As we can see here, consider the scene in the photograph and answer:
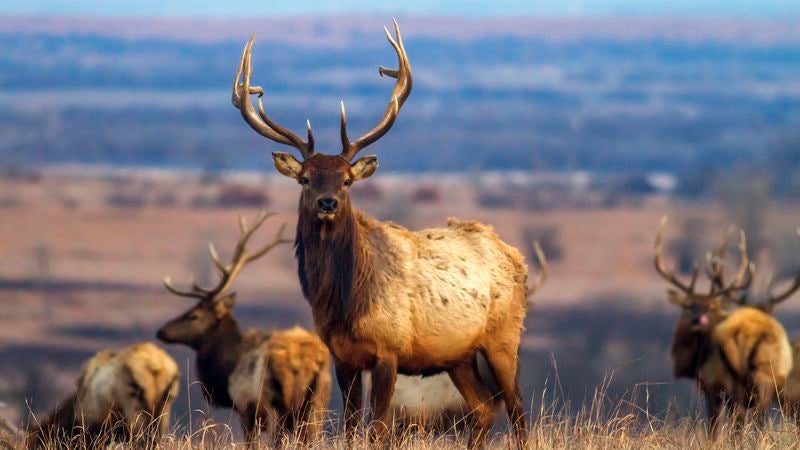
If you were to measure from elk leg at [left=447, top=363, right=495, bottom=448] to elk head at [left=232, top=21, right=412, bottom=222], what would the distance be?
1329 mm

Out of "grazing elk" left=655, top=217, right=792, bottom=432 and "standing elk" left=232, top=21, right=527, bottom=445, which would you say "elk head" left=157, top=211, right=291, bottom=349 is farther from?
"standing elk" left=232, top=21, right=527, bottom=445

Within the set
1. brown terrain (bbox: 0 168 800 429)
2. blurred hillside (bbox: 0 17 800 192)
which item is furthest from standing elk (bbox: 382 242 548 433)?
blurred hillside (bbox: 0 17 800 192)

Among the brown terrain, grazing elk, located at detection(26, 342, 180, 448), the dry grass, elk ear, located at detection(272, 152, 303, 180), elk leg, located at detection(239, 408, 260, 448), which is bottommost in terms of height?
the brown terrain

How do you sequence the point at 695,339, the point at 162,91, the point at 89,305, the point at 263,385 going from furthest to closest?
the point at 162,91
the point at 89,305
the point at 695,339
the point at 263,385

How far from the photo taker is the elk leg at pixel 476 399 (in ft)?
33.3

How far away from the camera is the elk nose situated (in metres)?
9.45

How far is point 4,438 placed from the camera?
35.4ft

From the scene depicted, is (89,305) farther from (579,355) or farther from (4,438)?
(4,438)

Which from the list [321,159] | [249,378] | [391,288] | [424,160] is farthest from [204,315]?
[424,160]

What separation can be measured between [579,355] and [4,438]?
141ft

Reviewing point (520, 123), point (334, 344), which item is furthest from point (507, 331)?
point (520, 123)

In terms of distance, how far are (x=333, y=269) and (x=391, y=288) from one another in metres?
0.35

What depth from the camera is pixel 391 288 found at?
9727 mm

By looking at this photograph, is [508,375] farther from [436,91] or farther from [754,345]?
[436,91]
